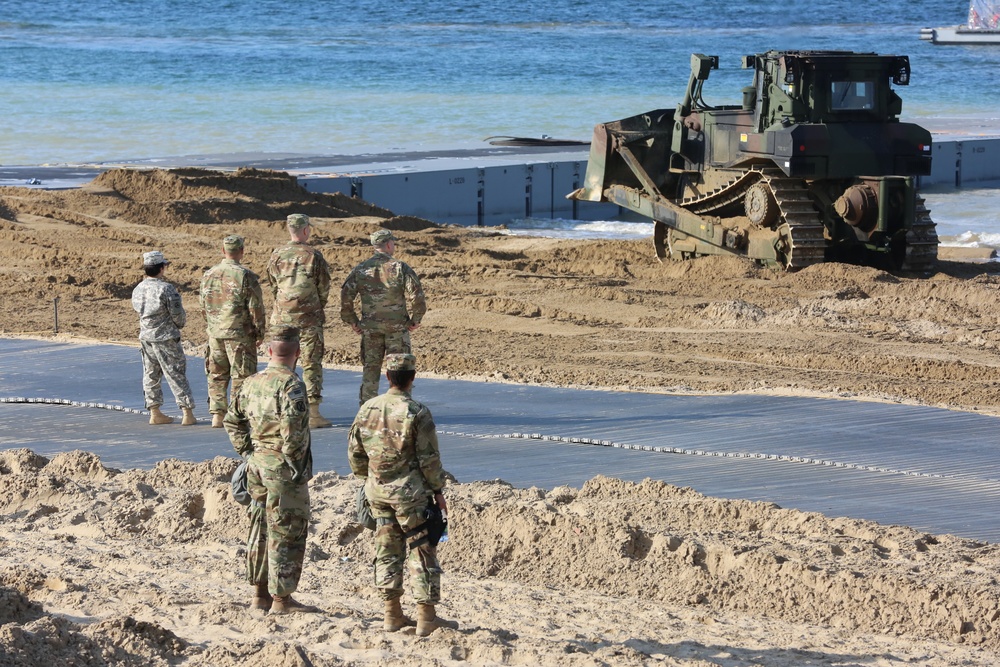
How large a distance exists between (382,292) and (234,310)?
41.0 inches

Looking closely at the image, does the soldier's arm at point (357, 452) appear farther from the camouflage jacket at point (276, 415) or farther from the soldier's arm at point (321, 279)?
the soldier's arm at point (321, 279)

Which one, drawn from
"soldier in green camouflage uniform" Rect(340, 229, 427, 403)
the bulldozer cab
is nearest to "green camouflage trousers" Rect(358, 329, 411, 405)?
"soldier in green camouflage uniform" Rect(340, 229, 427, 403)

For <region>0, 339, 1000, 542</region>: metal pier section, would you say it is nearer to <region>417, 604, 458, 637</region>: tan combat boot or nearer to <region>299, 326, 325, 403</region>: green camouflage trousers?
<region>299, 326, 325, 403</region>: green camouflage trousers

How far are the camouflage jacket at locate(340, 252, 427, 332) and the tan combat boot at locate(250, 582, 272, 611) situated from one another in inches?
139

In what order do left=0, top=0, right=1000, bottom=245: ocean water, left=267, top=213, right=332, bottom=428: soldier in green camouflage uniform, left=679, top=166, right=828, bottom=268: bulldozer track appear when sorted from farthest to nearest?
left=0, top=0, right=1000, bottom=245: ocean water, left=679, top=166, right=828, bottom=268: bulldozer track, left=267, top=213, right=332, bottom=428: soldier in green camouflage uniform

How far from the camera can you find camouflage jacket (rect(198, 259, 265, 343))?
10195 millimetres

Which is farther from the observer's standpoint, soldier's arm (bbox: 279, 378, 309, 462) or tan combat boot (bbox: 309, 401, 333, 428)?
tan combat boot (bbox: 309, 401, 333, 428)

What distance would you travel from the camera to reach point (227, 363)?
34.5 feet

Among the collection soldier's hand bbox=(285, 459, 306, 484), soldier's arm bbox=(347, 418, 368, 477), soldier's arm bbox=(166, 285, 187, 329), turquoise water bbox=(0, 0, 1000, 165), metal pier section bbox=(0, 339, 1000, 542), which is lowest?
metal pier section bbox=(0, 339, 1000, 542)

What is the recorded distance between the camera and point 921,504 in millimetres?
8852

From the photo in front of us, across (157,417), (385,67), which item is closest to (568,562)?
(157,417)

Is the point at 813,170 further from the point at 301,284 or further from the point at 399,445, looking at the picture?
the point at 399,445

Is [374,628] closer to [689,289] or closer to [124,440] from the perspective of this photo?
[124,440]

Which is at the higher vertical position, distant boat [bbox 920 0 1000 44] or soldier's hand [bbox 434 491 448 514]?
A: distant boat [bbox 920 0 1000 44]
